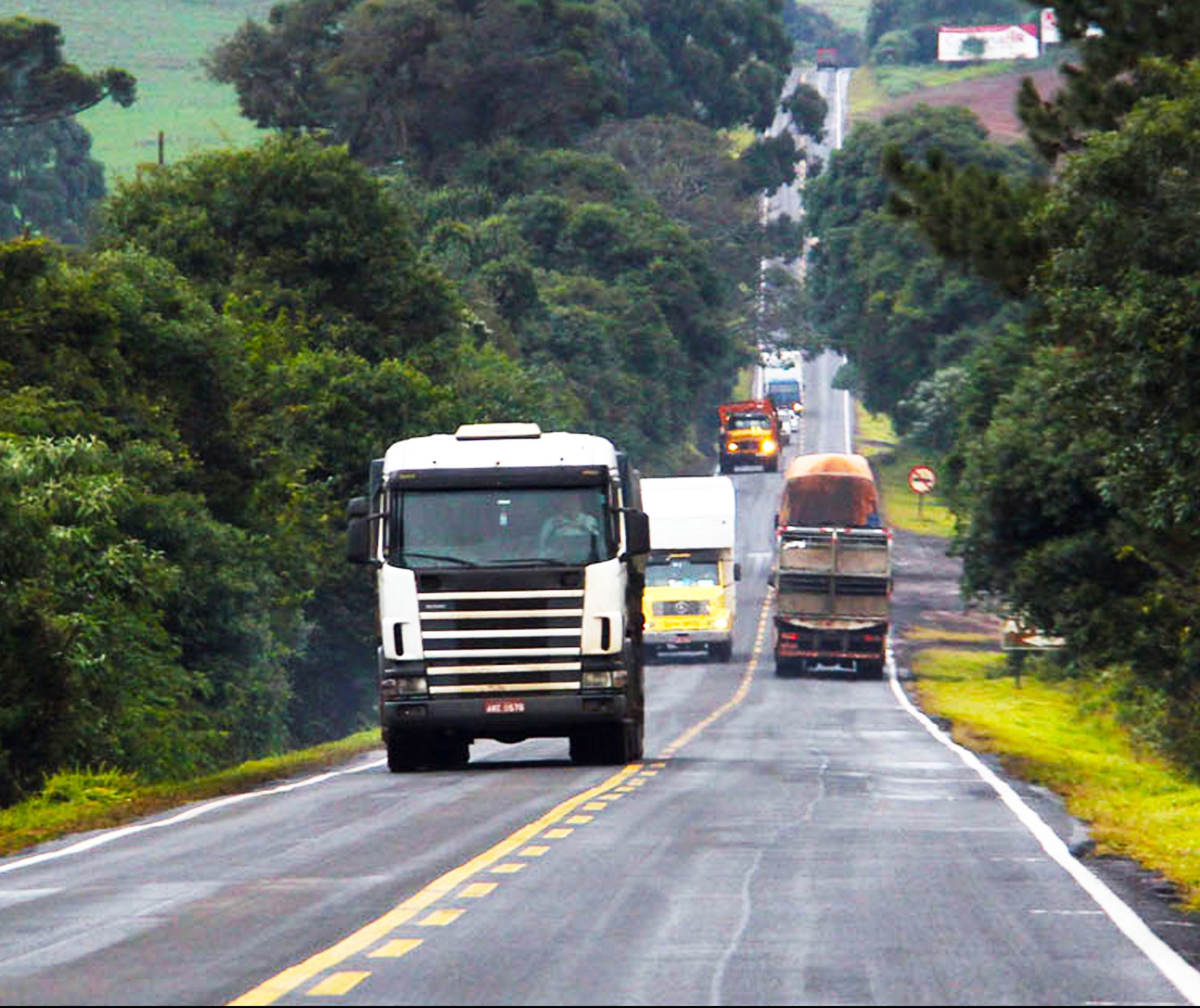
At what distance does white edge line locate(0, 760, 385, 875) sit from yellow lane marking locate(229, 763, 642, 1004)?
133 inches

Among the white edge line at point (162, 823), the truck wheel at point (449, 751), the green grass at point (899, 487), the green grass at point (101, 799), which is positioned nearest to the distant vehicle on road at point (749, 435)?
the green grass at point (899, 487)

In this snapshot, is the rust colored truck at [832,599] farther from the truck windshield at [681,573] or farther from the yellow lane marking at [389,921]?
the yellow lane marking at [389,921]

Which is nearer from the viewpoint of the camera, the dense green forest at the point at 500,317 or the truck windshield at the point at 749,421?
the dense green forest at the point at 500,317

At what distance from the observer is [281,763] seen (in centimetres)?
3238

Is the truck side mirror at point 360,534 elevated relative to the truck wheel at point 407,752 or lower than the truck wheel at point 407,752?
elevated

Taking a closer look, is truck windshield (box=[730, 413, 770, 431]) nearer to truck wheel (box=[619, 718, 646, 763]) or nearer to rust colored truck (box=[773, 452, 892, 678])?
rust colored truck (box=[773, 452, 892, 678])

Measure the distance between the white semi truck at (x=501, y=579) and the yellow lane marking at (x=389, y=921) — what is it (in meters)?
5.19

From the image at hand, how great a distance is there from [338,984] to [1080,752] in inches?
1422

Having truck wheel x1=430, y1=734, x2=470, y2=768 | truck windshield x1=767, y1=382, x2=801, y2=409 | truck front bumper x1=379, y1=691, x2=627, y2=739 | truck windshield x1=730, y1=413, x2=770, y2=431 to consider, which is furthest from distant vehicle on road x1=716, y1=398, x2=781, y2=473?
truck front bumper x1=379, y1=691, x2=627, y2=739

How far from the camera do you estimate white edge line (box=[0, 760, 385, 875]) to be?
18.7 meters

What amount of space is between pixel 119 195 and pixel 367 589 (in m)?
13.3

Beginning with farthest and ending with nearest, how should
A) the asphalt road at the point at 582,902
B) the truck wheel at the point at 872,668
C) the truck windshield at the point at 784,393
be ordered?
the truck windshield at the point at 784,393, the truck wheel at the point at 872,668, the asphalt road at the point at 582,902

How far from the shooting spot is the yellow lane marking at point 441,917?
13.4 metres

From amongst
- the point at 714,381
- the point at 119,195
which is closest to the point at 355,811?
the point at 119,195
